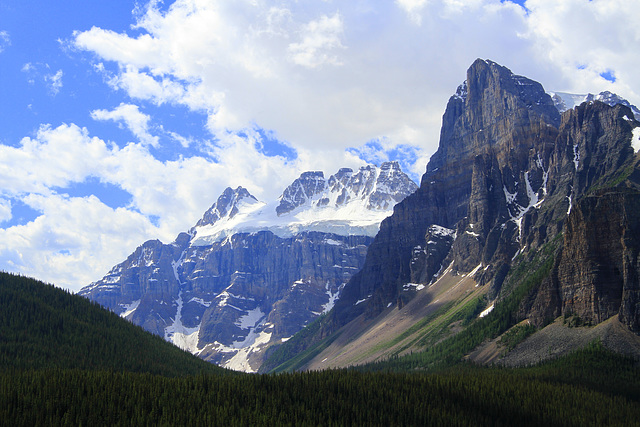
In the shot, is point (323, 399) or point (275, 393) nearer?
point (323, 399)

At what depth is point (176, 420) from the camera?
125m

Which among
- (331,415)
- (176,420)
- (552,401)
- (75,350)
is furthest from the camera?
(75,350)

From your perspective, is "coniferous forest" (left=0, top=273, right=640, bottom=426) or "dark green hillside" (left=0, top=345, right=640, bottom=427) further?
"coniferous forest" (left=0, top=273, right=640, bottom=426)

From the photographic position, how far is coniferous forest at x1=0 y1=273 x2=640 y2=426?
127m

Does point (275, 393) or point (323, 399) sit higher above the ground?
point (275, 393)

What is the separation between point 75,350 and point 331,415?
82.9 m

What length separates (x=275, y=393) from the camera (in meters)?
155

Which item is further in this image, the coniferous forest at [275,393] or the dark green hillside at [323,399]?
the coniferous forest at [275,393]

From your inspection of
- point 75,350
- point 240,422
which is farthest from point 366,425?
point 75,350

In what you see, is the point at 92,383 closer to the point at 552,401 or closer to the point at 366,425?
the point at 366,425

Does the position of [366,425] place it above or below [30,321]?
below

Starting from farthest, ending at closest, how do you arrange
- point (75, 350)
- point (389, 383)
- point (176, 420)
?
1. point (75, 350)
2. point (389, 383)
3. point (176, 420)

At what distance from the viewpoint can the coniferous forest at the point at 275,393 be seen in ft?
418

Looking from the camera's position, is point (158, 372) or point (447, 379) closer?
point (447, 379)
